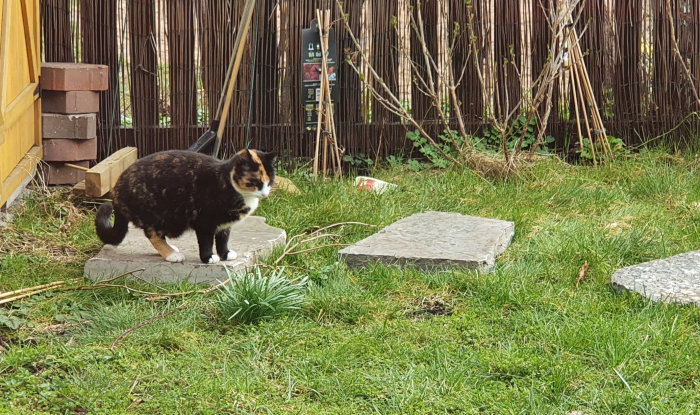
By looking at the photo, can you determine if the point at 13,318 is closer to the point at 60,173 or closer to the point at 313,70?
the point at 60,173

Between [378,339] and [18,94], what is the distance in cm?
341

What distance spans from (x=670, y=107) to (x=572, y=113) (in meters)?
0.80

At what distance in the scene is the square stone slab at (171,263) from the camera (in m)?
4.52

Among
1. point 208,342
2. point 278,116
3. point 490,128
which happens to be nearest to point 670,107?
point 490,128

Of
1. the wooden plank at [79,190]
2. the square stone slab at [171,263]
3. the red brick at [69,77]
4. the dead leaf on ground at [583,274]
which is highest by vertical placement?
the red brick at [69,77]

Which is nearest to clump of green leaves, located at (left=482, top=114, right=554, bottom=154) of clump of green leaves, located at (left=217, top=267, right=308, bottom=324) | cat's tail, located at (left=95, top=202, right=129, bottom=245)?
cat's tail, located at (left=95, top=202, right=129, bottom=245)

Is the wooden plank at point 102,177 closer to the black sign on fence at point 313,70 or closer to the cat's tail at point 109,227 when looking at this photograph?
the cat's tail at point 109,227

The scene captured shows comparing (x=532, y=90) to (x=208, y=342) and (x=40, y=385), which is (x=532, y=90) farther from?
(x=40, y=385)

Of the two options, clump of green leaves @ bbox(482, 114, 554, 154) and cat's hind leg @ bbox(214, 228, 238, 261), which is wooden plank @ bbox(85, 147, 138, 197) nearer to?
cat's hind leg @ bbox(214, 228, 238, 261)

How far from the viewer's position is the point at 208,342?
149 inches

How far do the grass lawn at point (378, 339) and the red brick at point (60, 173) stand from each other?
900mm

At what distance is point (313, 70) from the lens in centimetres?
709

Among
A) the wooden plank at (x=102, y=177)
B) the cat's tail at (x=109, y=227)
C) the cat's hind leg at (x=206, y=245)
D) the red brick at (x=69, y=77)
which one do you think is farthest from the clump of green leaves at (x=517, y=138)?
the cat's tail at (x=109, y=227)

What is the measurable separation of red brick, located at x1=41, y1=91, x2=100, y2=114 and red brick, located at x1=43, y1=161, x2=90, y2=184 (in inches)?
15.2
